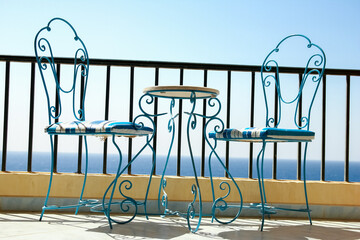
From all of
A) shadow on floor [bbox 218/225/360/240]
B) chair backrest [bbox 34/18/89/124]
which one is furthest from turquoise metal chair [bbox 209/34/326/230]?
chair backrest [bbox 34/18/89/124]

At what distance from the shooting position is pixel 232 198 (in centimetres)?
288

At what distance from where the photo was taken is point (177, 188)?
287 centimetres

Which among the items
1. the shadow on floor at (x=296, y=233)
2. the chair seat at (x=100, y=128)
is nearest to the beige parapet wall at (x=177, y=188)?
the shadow on floor at (x=296, y=233)

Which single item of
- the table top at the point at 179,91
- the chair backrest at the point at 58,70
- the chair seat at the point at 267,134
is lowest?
the chair seat at the point at 267,134

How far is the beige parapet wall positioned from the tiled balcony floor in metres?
0.18

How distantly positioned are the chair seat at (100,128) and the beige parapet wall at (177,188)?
631 mm

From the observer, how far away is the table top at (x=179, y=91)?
216cm

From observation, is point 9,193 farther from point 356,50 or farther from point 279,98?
point 356,50

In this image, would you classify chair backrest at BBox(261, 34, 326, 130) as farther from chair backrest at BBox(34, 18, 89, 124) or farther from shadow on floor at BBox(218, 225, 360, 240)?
chair backrest at BBox(34, 18, 89, 124)

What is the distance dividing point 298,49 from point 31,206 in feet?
115

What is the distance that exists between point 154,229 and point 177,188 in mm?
597

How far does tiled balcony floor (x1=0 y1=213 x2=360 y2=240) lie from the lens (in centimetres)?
210

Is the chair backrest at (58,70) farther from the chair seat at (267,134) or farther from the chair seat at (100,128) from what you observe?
the chair seat at (267,134)

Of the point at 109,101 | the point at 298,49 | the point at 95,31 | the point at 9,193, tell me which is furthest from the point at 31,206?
A: the point at 95,31
